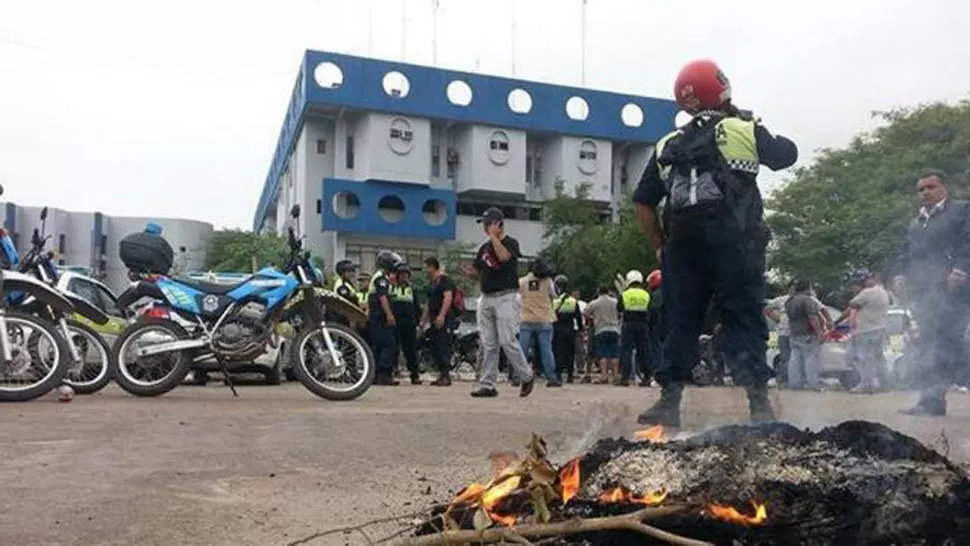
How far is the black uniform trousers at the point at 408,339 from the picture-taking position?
1278cm

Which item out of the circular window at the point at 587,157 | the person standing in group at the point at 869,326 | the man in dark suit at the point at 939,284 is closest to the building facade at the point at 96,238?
the circular window at the point at 587,157

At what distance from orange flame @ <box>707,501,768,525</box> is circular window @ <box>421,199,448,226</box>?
155ft

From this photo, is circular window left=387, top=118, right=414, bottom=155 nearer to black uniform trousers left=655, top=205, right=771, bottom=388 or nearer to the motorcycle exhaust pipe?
the motorcycle exhaust pipe

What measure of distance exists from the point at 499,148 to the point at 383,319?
129ft

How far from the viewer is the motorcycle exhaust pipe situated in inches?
332

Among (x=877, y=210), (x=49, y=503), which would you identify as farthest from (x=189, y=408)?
(x=877, y=210)

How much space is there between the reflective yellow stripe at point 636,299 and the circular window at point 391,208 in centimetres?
3544

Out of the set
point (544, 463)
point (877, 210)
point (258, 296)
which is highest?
point (877, 210)

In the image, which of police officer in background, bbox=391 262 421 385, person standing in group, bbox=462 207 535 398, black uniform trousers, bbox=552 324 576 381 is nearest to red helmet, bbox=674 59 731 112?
person standing in group, bbox=462 207 535 398

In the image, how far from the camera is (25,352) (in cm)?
786

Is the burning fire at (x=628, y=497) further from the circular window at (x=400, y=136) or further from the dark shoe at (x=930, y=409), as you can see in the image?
the circular window at (x=400, y=136)

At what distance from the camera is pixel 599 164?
53375 mm

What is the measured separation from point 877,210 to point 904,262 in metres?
19.3

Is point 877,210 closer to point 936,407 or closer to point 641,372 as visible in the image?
point 641,372
